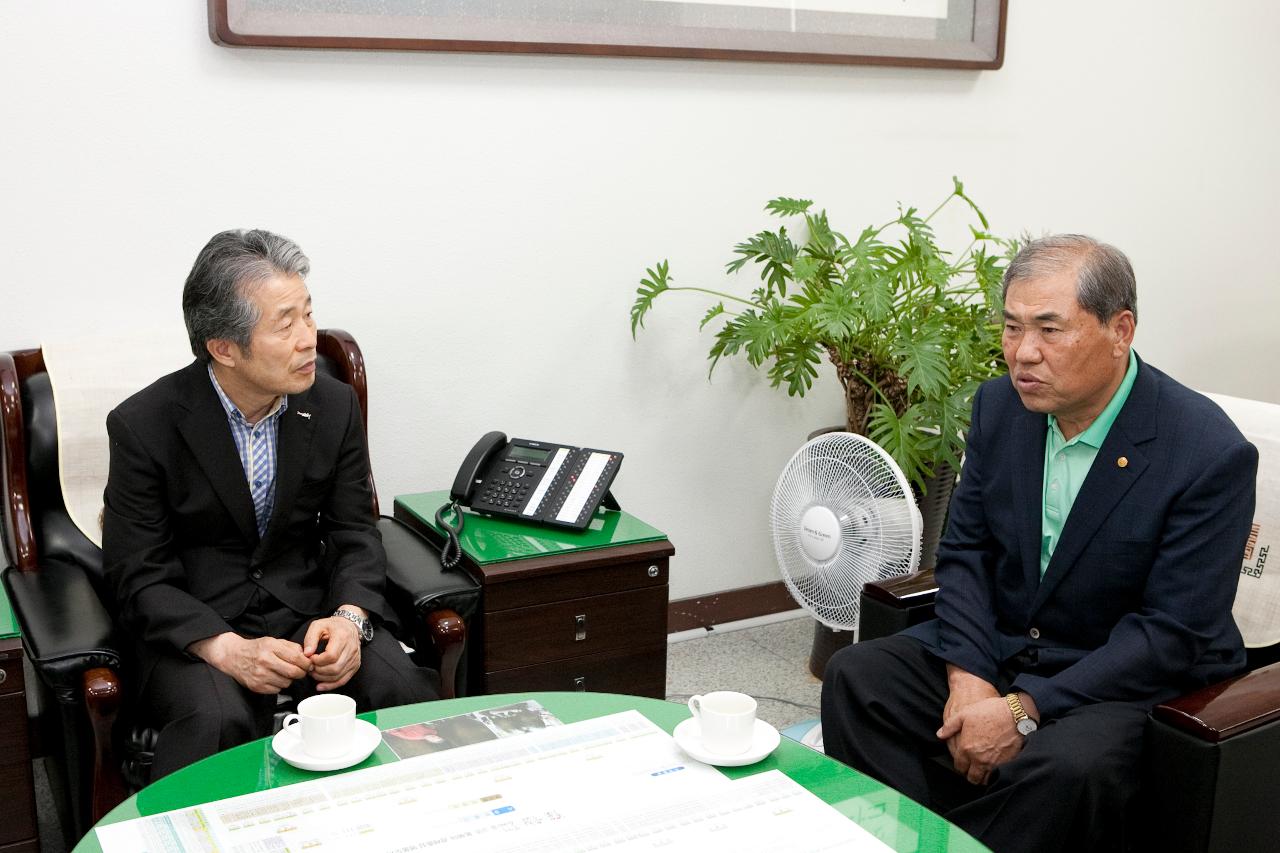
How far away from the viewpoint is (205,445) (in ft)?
7.82

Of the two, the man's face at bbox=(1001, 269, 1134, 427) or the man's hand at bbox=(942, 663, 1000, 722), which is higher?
the man's face at bbox=(1001, 269, 1134, 427)

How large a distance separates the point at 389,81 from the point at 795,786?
2.05 meters

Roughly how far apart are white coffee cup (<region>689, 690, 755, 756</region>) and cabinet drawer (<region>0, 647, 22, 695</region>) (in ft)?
3.96

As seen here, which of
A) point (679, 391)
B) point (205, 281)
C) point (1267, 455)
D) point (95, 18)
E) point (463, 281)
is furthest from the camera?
point (679, 391)

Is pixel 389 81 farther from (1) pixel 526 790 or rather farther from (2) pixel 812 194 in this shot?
(1) pixel 526 790

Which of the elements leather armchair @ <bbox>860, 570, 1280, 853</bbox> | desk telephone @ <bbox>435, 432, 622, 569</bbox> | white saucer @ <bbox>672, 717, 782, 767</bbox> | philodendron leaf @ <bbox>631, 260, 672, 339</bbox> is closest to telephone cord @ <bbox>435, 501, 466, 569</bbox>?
desk telephone @ <bbox>435, 432, 622, 569</bbox>

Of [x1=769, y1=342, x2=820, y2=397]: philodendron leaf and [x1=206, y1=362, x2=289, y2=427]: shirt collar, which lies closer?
[x1=206, y1=362, x2=289, y2=427]: shirt collar

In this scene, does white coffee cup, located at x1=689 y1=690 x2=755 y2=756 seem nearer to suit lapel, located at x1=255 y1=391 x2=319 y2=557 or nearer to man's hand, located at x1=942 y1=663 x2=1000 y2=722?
man's hand, located at x1=942 y1=663 x2=1000 y2=722

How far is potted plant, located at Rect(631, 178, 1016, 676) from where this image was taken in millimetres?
3139

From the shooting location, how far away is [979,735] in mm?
2184

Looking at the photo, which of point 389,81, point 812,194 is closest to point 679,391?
point 812,194

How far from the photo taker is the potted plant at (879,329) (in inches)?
124

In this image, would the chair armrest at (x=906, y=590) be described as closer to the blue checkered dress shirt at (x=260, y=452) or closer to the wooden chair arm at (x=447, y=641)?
the wooden chair arm at (x=447, y=641)

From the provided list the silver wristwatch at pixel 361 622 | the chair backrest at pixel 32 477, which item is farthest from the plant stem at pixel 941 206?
the chair backrest at pixel 32 477
